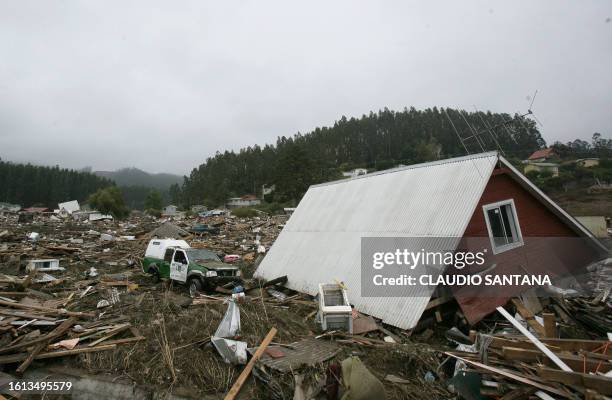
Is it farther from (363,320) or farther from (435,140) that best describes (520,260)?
(435,140)

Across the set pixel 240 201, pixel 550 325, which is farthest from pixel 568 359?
pixel 240 201

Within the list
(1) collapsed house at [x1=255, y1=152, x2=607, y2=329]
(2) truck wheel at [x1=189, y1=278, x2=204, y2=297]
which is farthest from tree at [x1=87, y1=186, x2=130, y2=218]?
(1) collapsed house at [x1=255, y1=152, x2=607, y2=329]

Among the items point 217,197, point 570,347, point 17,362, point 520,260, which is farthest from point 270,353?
point 217,197

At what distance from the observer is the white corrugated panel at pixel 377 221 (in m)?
9.14

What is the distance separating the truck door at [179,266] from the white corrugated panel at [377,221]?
9.78 feet

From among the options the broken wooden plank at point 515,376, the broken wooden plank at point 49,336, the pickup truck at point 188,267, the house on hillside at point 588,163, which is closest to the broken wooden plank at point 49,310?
the broken wooden plank at point 49,336

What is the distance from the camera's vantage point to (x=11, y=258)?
60.0 feet

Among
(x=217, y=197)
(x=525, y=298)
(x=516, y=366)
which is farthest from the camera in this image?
(x=217, y=197)

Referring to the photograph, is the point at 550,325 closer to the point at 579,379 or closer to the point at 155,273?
the point at 579,379

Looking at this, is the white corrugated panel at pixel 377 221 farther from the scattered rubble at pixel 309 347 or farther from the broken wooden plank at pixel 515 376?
the broken wooden plank at pixel 515 376

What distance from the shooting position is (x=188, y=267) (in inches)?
511

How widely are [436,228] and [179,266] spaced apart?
969 centimetres

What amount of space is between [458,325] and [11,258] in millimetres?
21939

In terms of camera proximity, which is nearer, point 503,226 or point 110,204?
point 503,226
